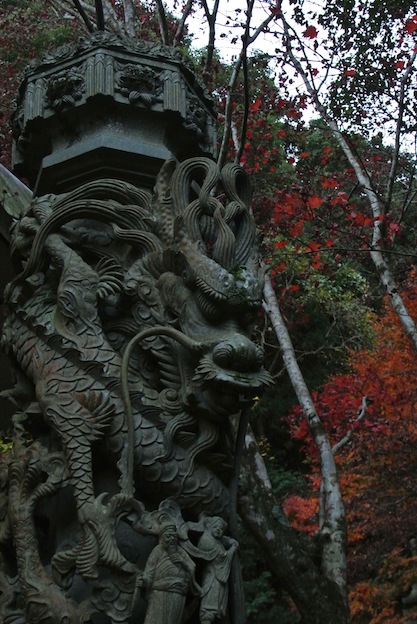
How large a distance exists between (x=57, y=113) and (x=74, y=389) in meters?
1.42

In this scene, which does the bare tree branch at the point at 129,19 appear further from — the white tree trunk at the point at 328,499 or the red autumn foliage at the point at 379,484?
the red autumn foliage at the point at 379,484

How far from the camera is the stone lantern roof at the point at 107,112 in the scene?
11.6ft

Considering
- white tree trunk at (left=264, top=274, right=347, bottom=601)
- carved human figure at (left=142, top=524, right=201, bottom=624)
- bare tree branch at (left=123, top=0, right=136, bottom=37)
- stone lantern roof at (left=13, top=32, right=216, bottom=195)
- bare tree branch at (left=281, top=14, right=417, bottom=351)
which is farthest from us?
bare tree branch at (left=281, top=14, right=417, bottom=351)

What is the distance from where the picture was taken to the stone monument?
2.56 m

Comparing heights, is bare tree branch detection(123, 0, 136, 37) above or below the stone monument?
above

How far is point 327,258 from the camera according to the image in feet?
50.0

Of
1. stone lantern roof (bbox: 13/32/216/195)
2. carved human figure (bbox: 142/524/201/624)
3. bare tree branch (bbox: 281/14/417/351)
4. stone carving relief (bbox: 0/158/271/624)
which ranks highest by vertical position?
bare tree branch (bbox: 281/14/417/351)

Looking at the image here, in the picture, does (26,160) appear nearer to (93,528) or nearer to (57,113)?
(57,113)

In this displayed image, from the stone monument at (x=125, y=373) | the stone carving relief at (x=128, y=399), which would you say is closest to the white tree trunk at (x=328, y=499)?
the stone monument at (x=125, y=373)

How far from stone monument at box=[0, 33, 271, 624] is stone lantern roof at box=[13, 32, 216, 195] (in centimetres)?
1

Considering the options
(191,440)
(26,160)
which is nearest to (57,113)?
(26,160)

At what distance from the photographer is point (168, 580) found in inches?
97.2

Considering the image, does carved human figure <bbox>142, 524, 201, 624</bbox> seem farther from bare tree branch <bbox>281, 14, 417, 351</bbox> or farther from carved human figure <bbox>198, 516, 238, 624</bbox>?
bare tree branch <bbox>281, 14, 417, 351</bbox>

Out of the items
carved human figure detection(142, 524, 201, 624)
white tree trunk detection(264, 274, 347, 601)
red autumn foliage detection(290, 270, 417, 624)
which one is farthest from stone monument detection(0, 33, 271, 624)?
red autumn foliage detection(290, 270, 417, 624)
